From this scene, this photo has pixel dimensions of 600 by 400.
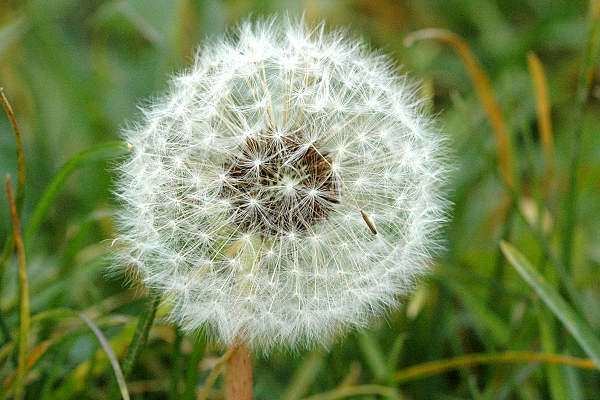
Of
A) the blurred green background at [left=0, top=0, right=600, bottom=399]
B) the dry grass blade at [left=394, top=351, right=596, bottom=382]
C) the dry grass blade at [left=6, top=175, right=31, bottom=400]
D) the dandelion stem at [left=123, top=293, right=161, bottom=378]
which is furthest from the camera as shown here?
the blurred green background at [left=0, top=0, right=600, bottom=399]

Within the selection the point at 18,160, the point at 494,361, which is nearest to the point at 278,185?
the point at 18,160

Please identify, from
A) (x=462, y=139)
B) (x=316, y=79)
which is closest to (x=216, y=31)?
(x=462, y=139)

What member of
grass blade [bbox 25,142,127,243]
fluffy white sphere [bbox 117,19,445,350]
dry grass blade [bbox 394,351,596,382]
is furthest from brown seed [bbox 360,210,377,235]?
dry grass blade [bbox 394,351,596,382]

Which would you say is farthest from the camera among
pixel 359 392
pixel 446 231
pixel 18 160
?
pixel 446 231

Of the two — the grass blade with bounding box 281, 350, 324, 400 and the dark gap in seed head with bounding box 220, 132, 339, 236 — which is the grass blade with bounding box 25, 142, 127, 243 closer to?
the dark gap in seed head with bounding box 220, 132, 339, 236

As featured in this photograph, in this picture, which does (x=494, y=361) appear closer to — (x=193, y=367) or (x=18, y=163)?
(x=193, y=367)

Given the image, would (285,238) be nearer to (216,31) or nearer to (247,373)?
(247,373)
